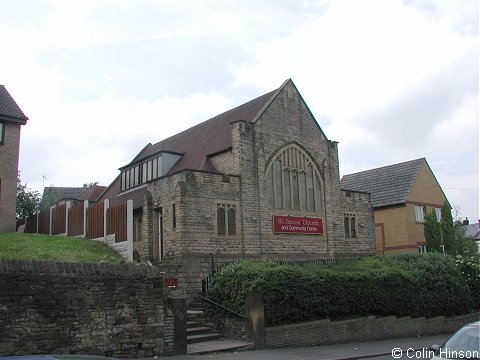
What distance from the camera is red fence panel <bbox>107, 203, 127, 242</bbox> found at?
72.3 ft

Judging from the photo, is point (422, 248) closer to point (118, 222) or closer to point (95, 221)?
point (118, 222)

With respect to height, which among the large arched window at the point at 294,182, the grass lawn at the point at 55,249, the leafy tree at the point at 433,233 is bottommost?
the grass lawn at the point at 55,249

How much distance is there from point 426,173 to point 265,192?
1678 centimetres

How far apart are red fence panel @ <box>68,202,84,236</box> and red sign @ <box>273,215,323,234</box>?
9.76m

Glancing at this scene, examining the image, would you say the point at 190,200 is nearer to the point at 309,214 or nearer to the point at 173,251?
the point at 173,251

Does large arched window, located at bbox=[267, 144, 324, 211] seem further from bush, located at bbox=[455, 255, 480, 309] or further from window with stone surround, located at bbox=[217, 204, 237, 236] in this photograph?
bush, located at bbox=[455, 255, 480, 309]

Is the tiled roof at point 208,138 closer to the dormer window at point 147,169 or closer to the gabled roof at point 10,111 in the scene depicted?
the dormer window at point 147,169

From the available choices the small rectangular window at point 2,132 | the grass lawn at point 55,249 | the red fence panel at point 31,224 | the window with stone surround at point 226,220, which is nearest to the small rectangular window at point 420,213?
the window with stone surround at point 226,220

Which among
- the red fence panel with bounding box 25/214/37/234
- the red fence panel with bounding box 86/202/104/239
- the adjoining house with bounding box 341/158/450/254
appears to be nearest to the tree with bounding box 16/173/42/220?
the red fence panel with bounding box 25/214/37/234

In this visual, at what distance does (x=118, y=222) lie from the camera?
22.6 m

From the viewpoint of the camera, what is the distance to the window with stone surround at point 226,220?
23.3 meters

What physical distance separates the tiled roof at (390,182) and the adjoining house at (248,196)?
5634 mm

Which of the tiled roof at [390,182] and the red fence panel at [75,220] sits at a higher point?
the tiled roof at [390,182]

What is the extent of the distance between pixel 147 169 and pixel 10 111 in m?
7.72
